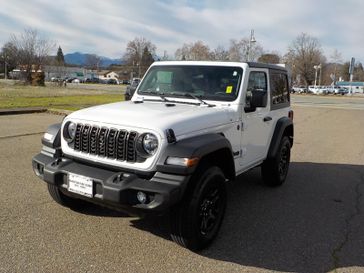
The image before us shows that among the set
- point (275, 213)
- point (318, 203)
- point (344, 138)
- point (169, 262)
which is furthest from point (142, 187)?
point (344, 138)

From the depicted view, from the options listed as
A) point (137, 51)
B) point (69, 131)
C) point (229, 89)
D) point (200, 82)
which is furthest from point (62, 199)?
point (137, 51)

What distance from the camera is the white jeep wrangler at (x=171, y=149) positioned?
12.0 ft

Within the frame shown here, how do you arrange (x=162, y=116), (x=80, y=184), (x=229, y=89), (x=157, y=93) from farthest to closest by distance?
1. (x=157, y=93)
2. (x=229, y=89)
3. (x=162, y=116)
4. (x=80, y=184)

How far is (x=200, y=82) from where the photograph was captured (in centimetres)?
520

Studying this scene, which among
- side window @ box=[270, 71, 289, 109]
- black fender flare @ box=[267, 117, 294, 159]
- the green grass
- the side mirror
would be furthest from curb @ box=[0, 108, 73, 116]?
the side mirror

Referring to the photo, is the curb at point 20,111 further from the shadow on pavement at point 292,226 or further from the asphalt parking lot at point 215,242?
the shadow on pavement at point 292,226

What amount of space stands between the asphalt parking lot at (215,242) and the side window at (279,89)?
1.38 meters

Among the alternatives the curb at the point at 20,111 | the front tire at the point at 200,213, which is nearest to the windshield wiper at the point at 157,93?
the front tire at the point at 200,213

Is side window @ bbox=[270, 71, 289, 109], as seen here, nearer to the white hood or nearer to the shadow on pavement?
the shadow on pavement

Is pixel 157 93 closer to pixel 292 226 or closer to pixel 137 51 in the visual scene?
pixel 292 226

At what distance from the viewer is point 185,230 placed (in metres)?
3.82

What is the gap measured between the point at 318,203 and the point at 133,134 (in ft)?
10.9

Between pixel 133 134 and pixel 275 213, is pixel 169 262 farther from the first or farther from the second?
pixel 275 213

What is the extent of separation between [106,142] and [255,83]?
2.46 meters
